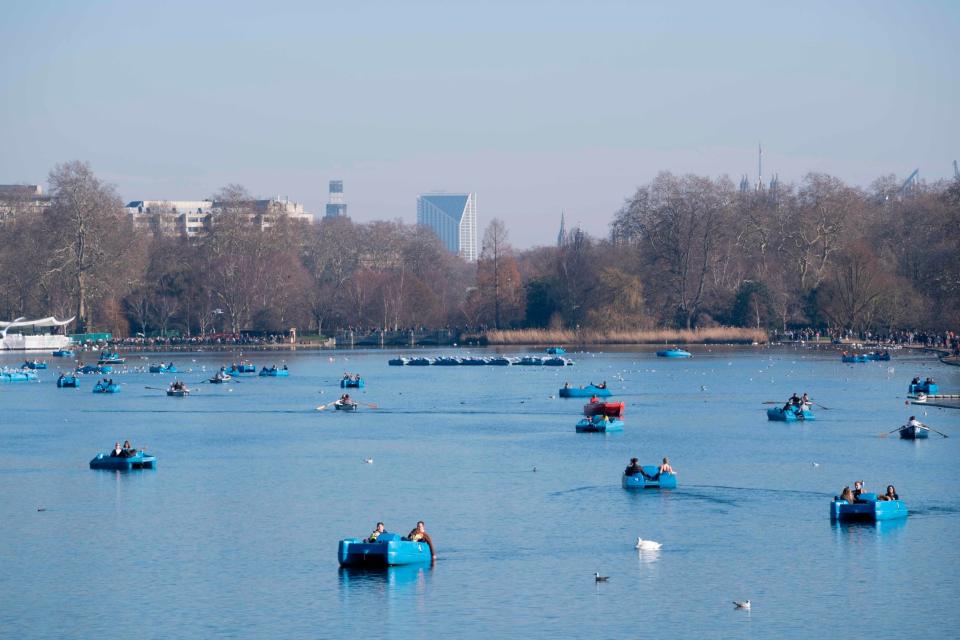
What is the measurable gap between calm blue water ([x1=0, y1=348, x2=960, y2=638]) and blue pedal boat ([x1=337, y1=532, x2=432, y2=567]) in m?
0.45

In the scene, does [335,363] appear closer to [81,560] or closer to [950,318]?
[950,318]

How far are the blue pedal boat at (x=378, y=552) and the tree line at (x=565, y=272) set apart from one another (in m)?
90.9

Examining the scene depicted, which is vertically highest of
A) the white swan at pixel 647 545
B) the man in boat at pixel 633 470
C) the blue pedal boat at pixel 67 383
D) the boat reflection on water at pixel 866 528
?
the blue pedal boat at pixel 67 383

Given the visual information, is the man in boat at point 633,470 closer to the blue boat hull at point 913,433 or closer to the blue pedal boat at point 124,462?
the blue boat hull at point 913,433

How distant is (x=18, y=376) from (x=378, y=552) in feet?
253

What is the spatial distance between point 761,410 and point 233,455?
29389 millimetres

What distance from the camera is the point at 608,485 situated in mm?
47312

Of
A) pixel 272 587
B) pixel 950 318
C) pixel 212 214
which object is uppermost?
pixel 212 214

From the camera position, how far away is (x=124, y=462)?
52812 mm

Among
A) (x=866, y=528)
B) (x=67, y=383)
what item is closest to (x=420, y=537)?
(x=866, y=528)

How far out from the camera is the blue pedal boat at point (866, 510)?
130ft

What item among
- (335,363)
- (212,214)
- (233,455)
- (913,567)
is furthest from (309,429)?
(212,214)

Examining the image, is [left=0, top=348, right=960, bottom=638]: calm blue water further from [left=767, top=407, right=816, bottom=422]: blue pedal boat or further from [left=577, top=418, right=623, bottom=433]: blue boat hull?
[left=767, top=407, right=816, bottom=422]: blue pedal boat

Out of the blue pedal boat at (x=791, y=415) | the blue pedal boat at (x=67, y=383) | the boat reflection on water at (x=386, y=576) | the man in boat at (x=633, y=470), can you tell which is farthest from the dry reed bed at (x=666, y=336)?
the boat reflection on water at (x=386, y=576)
